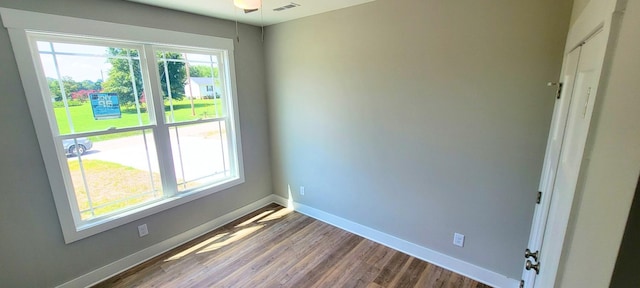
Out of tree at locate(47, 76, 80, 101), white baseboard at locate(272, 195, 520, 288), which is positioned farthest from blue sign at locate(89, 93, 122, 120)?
white baseboard at locate(272, 195, 520, 288)

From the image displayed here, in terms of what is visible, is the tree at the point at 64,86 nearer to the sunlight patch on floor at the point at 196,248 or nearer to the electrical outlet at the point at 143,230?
Answer: the electrical outlet at the point at 143,230

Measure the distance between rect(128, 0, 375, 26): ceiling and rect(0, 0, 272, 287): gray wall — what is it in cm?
14

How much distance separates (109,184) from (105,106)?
2.40ft

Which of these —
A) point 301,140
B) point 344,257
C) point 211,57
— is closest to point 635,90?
point 344,257

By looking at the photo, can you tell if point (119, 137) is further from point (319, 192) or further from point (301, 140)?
point (319, 192)

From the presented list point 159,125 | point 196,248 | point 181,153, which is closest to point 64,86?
point 159,125

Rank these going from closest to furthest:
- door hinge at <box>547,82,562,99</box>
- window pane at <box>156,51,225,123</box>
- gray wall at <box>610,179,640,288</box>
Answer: gray wall at <box>610,179,640,288</box>, door hinge at <box>547,82,562,99</box>, window pane at <box>156,51,225,123</box>

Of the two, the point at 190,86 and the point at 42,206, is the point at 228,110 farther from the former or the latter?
the point at 42,206

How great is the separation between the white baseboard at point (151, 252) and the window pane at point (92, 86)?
1.28 metres

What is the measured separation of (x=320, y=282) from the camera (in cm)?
230

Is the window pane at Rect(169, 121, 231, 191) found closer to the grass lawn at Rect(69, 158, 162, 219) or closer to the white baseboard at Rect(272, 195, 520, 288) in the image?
the grass lawn at Rect(69, 158, 162, 219)

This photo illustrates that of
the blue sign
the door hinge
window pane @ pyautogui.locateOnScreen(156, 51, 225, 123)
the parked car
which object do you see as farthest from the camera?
window pane @ pyautogui.locateOnScreen(156, 51, 225, 123)

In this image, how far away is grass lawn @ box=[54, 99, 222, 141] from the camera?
2094 millimetres

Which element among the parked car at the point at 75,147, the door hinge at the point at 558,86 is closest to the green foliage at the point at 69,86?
the parked car at the point at 75,147
